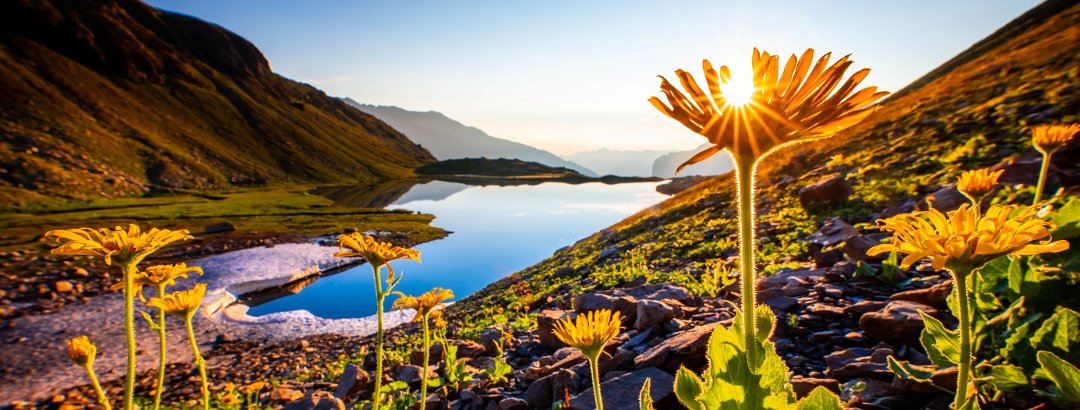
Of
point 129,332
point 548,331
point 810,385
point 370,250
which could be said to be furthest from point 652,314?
point 129,332

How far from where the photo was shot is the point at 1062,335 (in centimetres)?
241

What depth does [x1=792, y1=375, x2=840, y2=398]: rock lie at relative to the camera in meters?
3.45

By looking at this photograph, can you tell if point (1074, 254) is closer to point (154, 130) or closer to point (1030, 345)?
point (1030, 345)

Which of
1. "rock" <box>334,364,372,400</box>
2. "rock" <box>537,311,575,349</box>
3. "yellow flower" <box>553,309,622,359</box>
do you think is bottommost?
"rock" <box>334,364,372,400</box>

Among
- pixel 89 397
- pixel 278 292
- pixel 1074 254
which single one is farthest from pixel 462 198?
pixel 1074 254

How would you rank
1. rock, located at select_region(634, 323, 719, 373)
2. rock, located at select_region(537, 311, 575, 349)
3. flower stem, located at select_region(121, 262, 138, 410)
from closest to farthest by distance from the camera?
flower stem, located at select_region(121, 262, 138, 410) → rock, located at select_region(634, 323, 719, 373) → rock, located at select_region(537, 311, 575, 349)

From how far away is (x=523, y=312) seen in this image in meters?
11.1

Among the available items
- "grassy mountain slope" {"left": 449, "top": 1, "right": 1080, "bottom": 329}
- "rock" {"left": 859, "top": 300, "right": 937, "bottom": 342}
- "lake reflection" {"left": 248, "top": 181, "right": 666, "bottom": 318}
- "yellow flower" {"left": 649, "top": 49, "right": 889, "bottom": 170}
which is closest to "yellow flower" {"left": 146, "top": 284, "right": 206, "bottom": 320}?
"yellow flower" {"left": 649, "top": 49, "right": 889, "bottom": 170}

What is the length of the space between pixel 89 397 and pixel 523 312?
11619 millimetres

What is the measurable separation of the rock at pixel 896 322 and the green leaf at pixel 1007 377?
1.43m

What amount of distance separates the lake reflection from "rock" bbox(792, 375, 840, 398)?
8332 millimetres

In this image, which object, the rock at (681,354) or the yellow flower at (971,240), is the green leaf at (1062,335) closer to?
the yellow flower at (971,240)

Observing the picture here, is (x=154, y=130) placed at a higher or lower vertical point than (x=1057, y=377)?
higher

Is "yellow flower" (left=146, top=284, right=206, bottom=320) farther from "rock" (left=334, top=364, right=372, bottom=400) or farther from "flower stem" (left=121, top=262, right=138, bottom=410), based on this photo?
"rock" (left=334, top=364, right=372, bottom=400)
